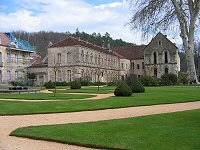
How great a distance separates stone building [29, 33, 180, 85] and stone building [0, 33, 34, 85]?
7.78 feet

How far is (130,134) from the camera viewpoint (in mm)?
7449

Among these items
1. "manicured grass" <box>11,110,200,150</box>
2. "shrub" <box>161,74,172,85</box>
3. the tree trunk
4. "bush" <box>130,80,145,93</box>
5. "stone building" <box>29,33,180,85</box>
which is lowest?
"manicured grass" <box>11,110,200,150</box>

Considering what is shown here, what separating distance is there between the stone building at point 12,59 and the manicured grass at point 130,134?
3619cm

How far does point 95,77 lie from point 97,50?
5412 mm

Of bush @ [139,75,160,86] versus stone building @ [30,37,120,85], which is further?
stone building @ [30,37,120,85]

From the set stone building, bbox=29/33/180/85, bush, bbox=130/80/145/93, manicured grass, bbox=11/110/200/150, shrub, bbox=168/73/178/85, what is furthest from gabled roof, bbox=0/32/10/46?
manicured grass, bbox=11/110/200/150

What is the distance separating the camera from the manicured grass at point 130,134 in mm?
6461

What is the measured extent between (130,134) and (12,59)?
133 feet

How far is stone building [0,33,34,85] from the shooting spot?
142 ft

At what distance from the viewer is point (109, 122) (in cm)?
953

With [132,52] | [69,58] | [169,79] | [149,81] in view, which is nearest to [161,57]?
[132,52]

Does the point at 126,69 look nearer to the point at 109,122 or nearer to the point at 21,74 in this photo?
the point at 21,74

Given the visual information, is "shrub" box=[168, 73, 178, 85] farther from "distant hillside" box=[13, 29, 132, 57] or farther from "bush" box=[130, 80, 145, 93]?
"distant hillside" box=[13, 29, 132, 57]

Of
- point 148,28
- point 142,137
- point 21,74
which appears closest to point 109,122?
point 142,137
